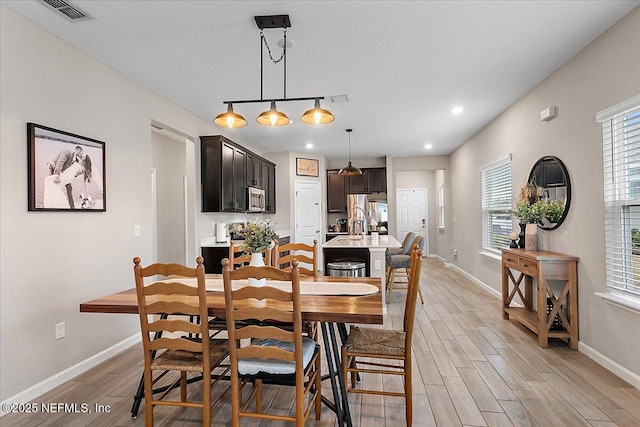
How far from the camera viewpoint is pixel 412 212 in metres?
10.1

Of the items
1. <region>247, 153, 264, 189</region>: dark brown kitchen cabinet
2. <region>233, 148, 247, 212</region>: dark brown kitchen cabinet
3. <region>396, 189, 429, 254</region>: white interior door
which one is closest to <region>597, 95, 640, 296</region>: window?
<region>233, 148, 247, 212</region>: dark brown kitchen cabinet

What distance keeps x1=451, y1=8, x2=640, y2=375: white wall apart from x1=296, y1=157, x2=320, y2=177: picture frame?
426cm

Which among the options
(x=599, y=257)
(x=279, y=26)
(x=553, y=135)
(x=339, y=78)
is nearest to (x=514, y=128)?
(x=553, y=135)

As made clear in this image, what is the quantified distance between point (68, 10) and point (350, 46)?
2.00 metres

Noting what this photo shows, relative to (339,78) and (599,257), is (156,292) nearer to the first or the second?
(339,78)

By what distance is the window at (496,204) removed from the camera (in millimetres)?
4824

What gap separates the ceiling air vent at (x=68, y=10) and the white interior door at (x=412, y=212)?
859 cm

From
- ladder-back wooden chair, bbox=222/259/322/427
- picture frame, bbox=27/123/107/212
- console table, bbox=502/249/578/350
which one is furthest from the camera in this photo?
console table, bbox=502/249/578/350

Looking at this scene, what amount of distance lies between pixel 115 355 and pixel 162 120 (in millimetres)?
2494

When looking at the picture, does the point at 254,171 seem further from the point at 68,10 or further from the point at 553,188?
the point at 553,188

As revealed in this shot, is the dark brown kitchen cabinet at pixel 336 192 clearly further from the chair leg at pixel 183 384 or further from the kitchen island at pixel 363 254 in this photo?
the chair leg at pixel 183 384

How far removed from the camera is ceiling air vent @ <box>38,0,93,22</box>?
227 cm

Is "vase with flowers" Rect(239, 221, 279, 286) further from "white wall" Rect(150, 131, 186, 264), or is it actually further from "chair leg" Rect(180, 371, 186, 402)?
"white wall" Rect(150, 131, 186, 264)

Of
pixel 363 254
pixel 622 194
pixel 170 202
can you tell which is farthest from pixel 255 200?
pixel 622 194
